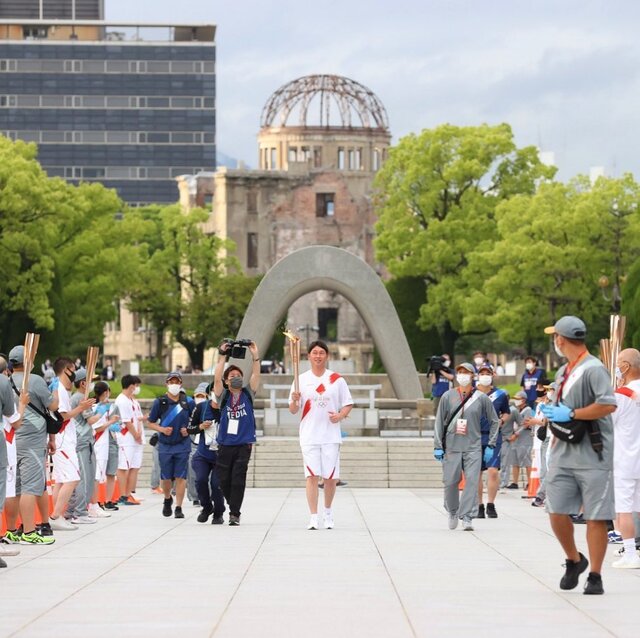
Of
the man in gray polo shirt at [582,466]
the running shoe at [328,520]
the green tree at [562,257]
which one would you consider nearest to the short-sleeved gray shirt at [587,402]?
the man in gray polo shirt at [582,466]

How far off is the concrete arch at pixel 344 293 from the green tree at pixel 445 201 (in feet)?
94.9

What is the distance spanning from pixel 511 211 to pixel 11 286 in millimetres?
19322

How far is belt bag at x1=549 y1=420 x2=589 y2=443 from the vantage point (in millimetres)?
12539

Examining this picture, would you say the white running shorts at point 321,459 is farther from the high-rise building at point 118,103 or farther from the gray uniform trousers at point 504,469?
the high-rise building at point 118,103

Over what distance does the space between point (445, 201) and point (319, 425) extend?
57423 millimetres

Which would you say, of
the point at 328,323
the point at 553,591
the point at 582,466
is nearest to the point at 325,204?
the point at 328,323

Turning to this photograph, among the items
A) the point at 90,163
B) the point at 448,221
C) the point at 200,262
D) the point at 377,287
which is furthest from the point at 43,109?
the point at 377,287

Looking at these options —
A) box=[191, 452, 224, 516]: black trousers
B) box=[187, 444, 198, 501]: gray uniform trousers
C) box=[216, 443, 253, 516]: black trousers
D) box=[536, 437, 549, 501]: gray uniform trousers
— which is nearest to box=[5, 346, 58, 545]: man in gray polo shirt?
box=[216, 443, 253, 516]: black trousers

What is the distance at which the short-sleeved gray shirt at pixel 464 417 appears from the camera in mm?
19047

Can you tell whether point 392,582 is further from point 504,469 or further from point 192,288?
point 192,288

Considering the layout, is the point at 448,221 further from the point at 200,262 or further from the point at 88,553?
the point at 88,553

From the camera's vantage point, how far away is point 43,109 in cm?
16938

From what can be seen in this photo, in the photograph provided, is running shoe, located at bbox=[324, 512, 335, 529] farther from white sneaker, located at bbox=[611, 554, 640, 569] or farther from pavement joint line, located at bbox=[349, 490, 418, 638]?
white sneaker, located at bbox=[611, 554, 640, 569]

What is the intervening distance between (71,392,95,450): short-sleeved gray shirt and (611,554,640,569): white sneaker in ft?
24.8
